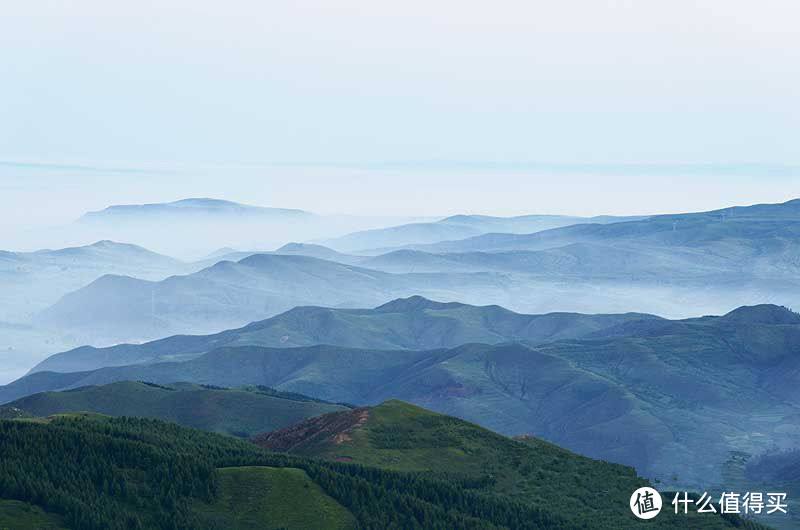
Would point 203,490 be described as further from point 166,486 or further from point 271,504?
point 271,504

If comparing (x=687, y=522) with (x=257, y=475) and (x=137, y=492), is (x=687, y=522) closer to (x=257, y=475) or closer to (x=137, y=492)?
(x=257, y=475)

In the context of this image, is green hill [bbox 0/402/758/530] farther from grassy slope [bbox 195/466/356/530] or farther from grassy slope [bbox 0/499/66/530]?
grassy slope [bbox 0/499/66/530]

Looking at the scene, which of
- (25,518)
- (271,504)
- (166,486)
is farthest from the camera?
(166,486)

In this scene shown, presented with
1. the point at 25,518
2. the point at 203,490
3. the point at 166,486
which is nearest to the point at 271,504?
the point at 203,490

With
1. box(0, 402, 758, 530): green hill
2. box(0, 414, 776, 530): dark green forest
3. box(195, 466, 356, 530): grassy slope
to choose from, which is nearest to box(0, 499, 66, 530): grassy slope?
box(0, 402, 758, 530): green hill

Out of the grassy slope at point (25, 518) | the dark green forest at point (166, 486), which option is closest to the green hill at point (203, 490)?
the dark green forest at point (166, 486)

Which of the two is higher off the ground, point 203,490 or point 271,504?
point 203,490
